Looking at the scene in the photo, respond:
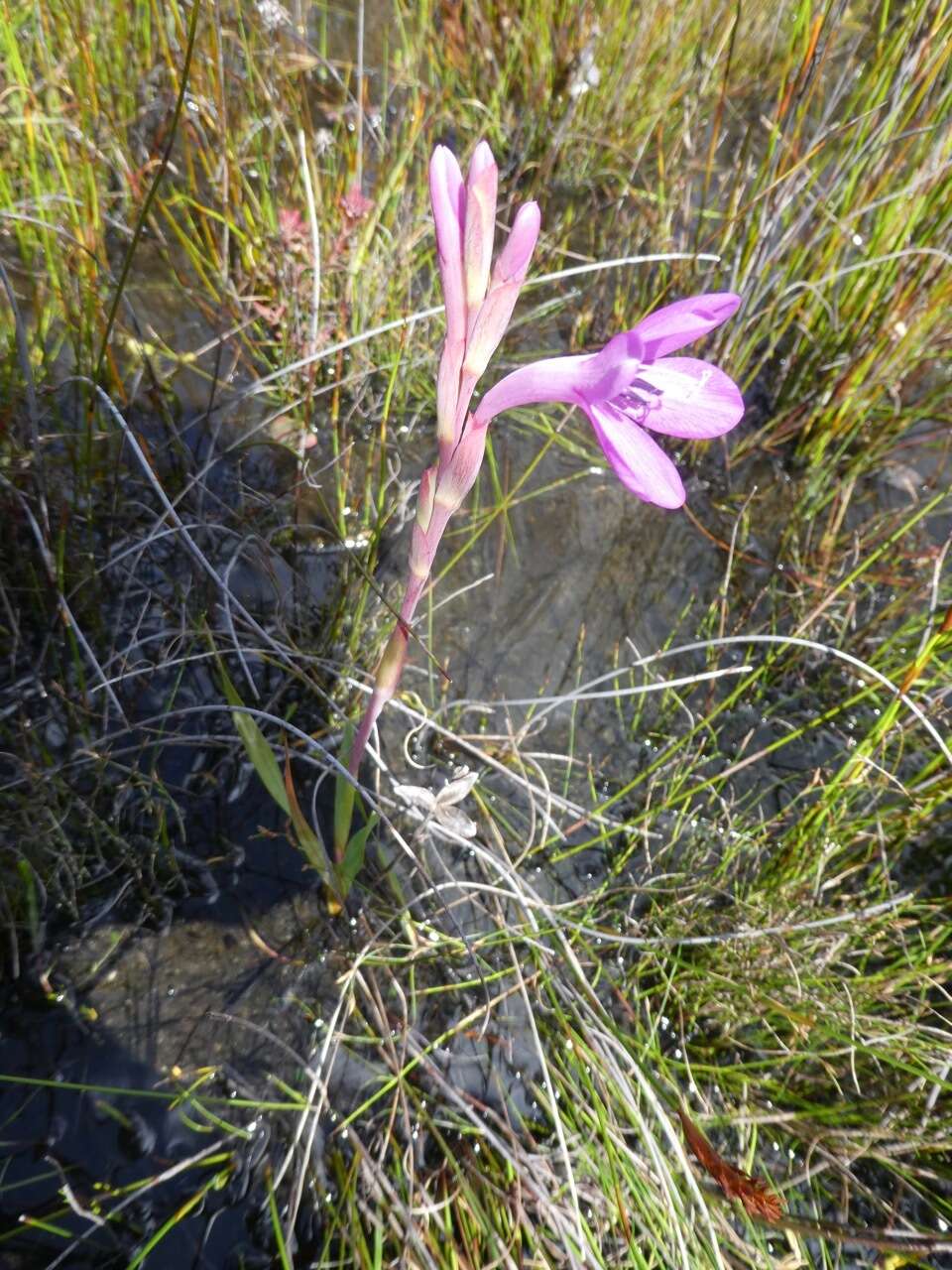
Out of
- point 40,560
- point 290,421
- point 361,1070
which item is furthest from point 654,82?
point 361,1070

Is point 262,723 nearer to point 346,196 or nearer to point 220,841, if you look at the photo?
point 220,841

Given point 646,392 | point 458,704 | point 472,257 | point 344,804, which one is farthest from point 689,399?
point 458,704

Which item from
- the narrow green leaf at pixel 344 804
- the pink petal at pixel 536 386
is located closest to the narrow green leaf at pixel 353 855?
the narrow green leaf at pixel 344 804

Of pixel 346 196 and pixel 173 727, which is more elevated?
pixel 346 196

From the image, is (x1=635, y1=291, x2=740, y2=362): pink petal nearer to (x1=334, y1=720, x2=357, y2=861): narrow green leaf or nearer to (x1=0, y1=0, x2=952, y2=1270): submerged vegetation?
(x1=0, y1=0, x2=952, y2=1270): submerged vegetation

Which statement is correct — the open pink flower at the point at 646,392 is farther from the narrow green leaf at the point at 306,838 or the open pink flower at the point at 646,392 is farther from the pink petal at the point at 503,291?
the narrow green leaf at the point at 306,838

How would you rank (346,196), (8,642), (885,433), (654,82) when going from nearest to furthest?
(8,642) → (346,196) → (885,433) → (654,82)

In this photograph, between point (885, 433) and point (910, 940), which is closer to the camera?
point (910, 940)
